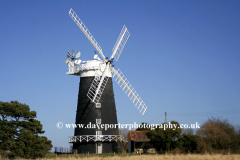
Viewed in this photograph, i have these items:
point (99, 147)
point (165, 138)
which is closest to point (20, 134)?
point (99, 147)

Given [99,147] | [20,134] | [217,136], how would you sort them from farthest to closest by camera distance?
[99,147], [217,136], [20,134]

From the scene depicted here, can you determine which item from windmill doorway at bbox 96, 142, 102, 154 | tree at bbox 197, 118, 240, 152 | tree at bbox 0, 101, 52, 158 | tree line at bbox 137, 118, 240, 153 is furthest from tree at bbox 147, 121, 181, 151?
tree at bbox 0, 101, 52, 158

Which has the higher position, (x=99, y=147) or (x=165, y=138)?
(x=165, y=138)

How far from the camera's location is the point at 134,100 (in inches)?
1251

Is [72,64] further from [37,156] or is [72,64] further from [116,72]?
[37,156]

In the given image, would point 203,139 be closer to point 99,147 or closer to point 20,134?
point 99,147

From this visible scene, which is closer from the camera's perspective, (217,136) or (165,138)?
(217,136)

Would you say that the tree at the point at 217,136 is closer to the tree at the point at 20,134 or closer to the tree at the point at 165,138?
the tree at the point at 165,138

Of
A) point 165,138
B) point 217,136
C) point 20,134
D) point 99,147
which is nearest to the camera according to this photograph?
point 20,134

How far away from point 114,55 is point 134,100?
5359mm

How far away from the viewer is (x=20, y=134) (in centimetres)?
2234

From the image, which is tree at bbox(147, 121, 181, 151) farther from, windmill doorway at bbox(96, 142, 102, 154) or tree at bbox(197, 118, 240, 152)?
windmill doorway at bbox(96, 142, 102, 154)

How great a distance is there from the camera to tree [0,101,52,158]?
854 inches

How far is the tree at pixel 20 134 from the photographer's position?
71.2 ft
